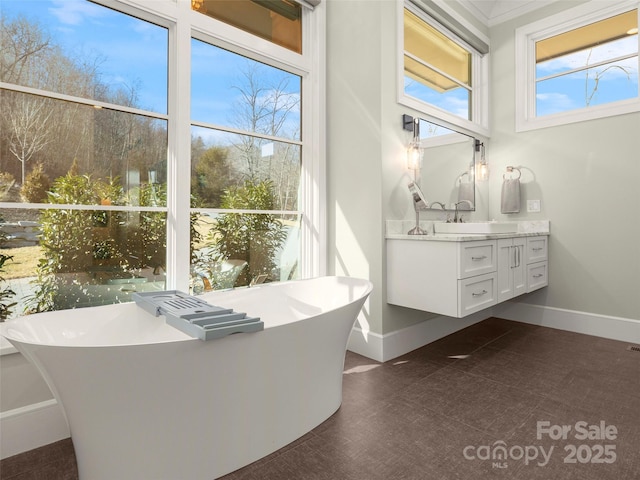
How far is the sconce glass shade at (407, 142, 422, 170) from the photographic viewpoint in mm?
2773

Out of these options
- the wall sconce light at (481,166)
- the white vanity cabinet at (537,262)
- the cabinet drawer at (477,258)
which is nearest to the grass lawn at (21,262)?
the cabinet drawer at (477,258)

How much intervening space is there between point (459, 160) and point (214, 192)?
221 cm

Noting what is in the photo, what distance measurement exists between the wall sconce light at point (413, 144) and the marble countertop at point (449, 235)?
434 millimetres

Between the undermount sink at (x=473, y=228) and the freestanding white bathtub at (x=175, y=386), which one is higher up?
the undermount sink at (x=473, y=228)

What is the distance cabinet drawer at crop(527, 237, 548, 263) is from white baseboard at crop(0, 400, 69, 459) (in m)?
3.24

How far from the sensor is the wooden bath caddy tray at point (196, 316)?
50.9 inches

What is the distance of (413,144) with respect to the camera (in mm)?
2773

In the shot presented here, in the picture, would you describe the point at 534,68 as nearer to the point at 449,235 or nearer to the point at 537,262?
the point at 537,262

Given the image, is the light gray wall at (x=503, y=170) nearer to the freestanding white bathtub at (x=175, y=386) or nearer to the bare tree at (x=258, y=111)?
the bare tree at (x=258, y=111)

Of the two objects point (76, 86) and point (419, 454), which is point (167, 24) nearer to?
point (76, 86)

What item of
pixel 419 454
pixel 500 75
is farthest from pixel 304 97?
pixel 419 454

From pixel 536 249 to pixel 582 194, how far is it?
0.61 meters

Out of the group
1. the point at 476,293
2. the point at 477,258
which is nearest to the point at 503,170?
the point at 477,258

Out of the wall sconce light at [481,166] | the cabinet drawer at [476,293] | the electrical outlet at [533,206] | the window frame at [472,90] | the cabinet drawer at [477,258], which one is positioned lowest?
the cabinet drawer at [476,293]
